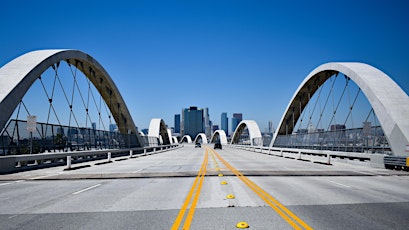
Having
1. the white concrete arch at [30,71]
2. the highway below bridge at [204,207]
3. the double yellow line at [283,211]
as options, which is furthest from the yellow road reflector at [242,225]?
the white concrete arch at [30,71]

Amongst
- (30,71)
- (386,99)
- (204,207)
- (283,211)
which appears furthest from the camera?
(386,99)

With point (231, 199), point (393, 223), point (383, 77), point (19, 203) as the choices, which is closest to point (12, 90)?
point (19, 203)

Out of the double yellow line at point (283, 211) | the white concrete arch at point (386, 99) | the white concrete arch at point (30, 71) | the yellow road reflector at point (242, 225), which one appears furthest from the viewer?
the white concrete arch at point (386, 99)

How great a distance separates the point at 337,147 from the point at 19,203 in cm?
2747

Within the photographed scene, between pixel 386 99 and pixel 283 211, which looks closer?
pixel 283 211

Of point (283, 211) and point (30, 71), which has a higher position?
point (30, 71)

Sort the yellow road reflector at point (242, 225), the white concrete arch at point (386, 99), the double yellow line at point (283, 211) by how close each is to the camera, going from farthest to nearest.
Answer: the white concrete arch at point (386, 99) → the double yellow line at point (283, 211) → the yellow road reflector at point (242, 225)

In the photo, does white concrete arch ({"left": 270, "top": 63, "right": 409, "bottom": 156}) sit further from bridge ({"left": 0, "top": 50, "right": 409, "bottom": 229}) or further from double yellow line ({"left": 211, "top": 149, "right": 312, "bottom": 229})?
double yellow line ({"left": 211, "top": 149, "right": 312, "bottom": 229})

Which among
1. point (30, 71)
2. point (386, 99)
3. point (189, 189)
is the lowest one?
point (189, 189)

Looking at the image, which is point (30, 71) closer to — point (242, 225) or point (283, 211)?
point (283, 211)

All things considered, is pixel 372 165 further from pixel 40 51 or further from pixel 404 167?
pixel 40 51

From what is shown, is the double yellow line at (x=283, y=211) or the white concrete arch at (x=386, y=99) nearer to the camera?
the double yellow line at (x=283, y=211)

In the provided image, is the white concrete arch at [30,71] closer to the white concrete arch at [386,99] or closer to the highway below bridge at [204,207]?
the highway below bridge at [204,207]

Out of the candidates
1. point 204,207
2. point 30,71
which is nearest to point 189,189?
point 204,207
